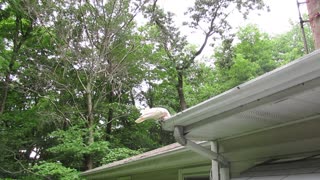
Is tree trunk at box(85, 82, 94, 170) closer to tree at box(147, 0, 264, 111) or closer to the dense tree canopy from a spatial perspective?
the dense tree canopy

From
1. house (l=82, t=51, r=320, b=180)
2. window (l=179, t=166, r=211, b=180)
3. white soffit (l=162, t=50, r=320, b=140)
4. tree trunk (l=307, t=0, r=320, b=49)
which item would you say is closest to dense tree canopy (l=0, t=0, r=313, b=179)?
window (l=179, t=166, r=211, b=180)

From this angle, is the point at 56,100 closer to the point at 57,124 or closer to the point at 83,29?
the point at 57,124

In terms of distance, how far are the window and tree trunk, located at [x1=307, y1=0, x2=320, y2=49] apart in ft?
7.67

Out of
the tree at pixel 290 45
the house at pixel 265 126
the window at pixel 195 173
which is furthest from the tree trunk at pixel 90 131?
the tree at pixel 290 45

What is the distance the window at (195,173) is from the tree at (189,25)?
933cm

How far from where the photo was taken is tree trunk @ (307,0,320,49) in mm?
4738

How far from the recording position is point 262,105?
1865 mm

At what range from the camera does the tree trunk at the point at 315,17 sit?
4.74m

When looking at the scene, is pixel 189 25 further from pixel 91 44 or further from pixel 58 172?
pixel 58 172

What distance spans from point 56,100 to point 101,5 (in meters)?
4.14

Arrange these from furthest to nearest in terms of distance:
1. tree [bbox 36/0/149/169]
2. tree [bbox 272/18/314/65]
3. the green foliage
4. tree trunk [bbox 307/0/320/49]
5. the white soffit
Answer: tree [bbox 272/18/314/65] < tree [bbox 36/0/149/169] < the green foliage < tree trunk [bbox 307/0/320/49] < the white soffit

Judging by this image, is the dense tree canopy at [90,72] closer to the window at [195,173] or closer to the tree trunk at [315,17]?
the window at [195,173]

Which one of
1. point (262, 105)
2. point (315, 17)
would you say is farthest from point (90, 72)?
point (262, 105)

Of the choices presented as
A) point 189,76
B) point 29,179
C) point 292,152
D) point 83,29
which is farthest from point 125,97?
point 292,152
